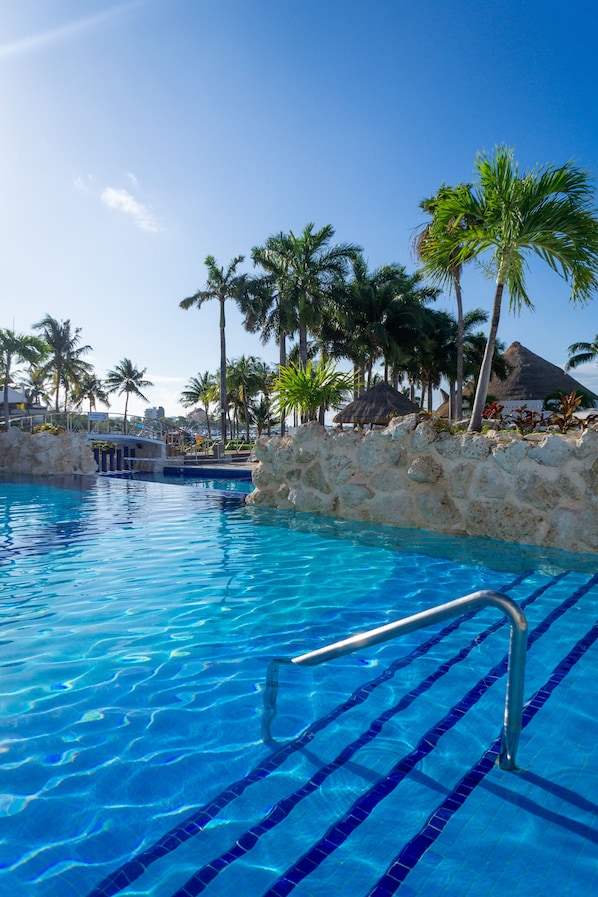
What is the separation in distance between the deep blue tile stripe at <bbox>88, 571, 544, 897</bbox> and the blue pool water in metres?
0.01

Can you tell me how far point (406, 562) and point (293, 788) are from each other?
4855 mm

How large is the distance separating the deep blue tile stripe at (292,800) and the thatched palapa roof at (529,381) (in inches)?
1548

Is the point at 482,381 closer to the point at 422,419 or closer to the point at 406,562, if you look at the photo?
the point at 422,419

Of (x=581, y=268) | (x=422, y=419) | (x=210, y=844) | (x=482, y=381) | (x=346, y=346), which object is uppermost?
(x=346, y=346)

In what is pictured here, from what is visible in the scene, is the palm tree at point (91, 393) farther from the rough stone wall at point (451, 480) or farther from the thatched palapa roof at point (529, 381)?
the rough stone wall at point (451, 480)

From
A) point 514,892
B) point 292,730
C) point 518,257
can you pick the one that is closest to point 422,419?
point 518,257

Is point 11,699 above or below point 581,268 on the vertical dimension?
below

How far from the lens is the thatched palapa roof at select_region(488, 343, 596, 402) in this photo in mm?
39566

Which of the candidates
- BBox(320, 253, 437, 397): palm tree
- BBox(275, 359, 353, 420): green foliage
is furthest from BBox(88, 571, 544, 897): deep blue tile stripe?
BBox(320, 253, 437, 397): palm tree

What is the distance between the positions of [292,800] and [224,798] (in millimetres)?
342

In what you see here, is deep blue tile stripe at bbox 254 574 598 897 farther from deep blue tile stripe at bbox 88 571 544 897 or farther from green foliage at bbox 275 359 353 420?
green foliage at bbox 275 359 353 420

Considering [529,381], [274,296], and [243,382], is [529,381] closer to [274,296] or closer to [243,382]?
[274,296]

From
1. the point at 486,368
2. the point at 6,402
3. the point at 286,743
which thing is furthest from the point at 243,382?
the point at 286,743

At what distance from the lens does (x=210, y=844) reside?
2.35 m
